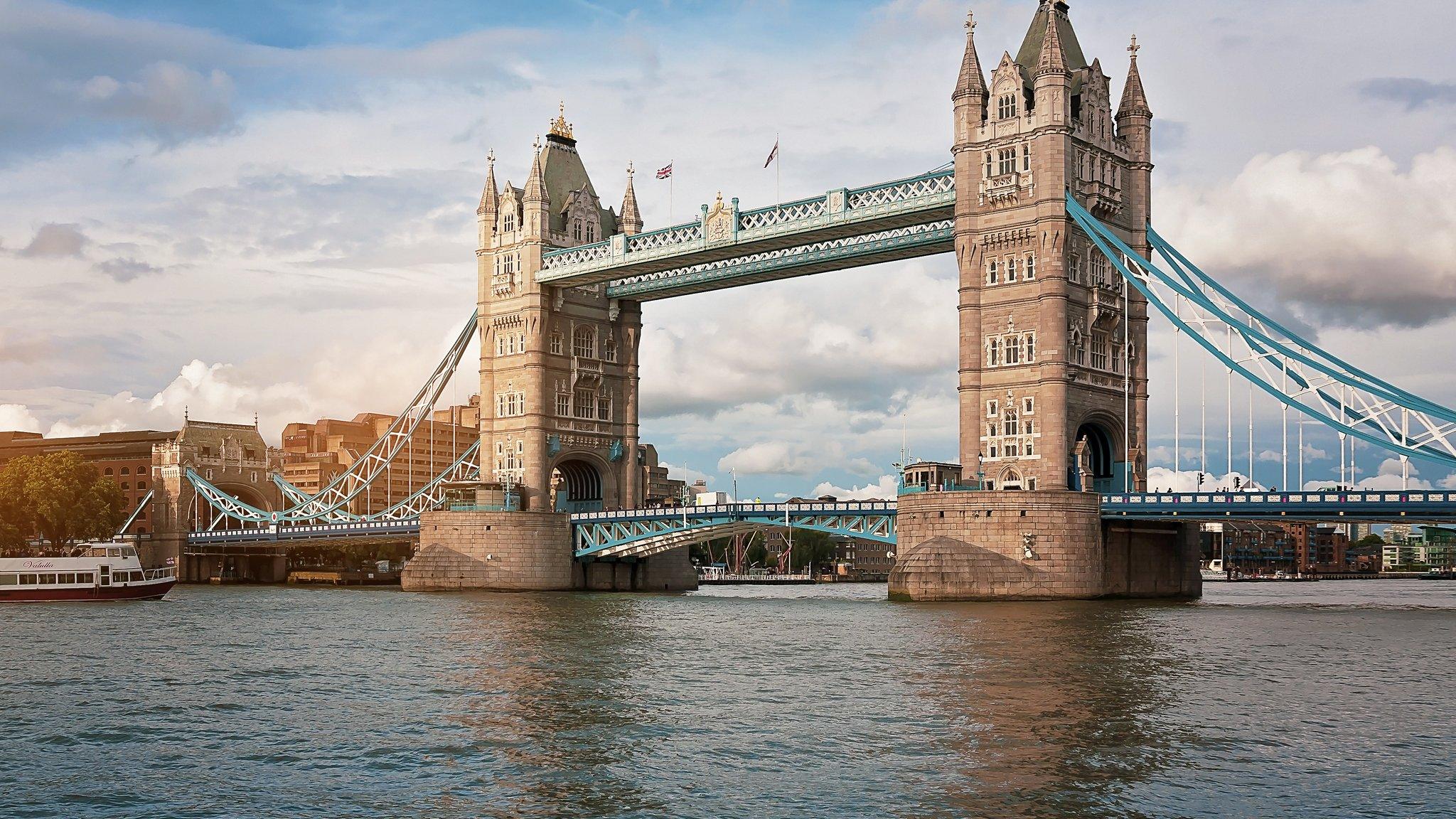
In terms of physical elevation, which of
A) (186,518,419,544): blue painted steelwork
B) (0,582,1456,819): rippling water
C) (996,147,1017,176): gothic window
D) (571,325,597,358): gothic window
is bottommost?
(0,582,1456,819): rippling water

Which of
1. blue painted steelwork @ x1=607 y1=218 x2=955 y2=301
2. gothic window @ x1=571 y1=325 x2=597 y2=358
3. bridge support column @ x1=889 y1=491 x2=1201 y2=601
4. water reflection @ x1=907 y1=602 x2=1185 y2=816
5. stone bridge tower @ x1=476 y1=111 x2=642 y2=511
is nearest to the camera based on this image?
water reflection @ x1=907 y1=602 x2=1185 y2=816

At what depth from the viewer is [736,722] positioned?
30.6 meters

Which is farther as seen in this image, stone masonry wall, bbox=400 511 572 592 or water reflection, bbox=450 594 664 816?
stone masonry wall, bbox=400 511 572 592

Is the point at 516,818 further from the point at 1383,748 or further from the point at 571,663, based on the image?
the point at 571,663

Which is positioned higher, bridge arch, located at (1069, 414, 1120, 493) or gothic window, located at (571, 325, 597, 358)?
gothic window, located at (571, 325, 597, 358)

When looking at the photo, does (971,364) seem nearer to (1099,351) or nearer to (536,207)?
(1099,351)

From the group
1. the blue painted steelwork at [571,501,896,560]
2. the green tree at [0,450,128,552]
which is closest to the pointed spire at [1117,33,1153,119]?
the blue painted steelwork at [571,501,896,560]

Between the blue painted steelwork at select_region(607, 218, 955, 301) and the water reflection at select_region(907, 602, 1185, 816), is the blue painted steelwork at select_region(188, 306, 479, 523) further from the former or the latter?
the water reflection at select_region(907, 602, 1185, 816)

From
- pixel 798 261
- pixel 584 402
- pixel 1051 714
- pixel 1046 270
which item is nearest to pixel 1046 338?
pixel 1046 270

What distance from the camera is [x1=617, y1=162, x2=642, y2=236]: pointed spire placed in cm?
10431

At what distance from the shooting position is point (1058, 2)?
79312mm

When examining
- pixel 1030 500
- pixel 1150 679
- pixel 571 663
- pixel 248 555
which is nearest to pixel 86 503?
pixel 248 555

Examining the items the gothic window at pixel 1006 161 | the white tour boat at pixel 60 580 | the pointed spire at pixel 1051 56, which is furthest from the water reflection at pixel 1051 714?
the white tour boat at pixel 60 580

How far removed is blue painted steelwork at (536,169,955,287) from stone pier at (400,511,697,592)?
1643 centimetres
